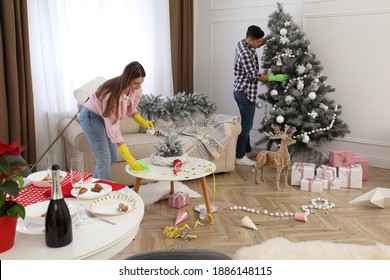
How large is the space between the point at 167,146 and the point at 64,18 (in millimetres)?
2016

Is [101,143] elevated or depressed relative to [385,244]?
elevated

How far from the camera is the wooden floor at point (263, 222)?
299 cm

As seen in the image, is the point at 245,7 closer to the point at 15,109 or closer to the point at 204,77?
the point at 204,77

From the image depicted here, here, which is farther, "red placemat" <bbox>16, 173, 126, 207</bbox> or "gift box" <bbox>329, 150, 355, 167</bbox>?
"gift box" <bbox>329, 150, 355, 167</bbox>

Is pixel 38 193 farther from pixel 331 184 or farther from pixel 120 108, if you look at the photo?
pixel 331 184

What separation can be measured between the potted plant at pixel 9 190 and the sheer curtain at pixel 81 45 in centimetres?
289

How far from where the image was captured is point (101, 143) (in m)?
3.33

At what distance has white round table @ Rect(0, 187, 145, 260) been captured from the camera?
59.8 inches

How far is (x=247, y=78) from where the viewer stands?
4.75 m

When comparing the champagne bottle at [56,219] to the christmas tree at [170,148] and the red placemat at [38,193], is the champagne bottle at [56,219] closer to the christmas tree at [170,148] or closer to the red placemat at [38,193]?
the red placemat at [38,193]

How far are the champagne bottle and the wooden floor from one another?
1.23m

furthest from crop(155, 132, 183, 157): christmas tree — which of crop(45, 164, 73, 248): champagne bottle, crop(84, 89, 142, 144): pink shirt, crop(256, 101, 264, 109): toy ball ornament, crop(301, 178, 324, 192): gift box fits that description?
crop(256, 101, 264, 109): toy ball ornament

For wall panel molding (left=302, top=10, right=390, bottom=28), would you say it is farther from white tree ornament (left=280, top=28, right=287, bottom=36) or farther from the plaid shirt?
the plaid shirt
